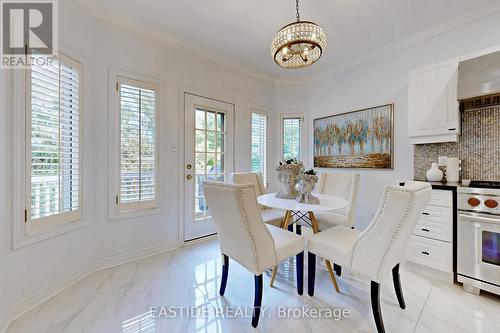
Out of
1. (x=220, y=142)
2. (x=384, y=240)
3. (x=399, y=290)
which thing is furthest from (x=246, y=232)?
(x=220, y=142)

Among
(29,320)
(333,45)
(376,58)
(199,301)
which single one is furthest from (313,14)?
(29,320)

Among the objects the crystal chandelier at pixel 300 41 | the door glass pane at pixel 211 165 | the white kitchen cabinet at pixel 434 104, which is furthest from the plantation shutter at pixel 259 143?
the white kitchen cabinet at pixel 434 104

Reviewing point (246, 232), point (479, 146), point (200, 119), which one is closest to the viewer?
point (246, 232)

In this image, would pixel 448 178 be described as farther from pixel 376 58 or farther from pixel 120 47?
pixel 120 47

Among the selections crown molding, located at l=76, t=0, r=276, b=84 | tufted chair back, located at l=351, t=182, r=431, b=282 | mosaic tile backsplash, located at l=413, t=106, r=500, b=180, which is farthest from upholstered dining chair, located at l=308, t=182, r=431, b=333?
crown molding, located at l=76, t=0, r=276, b=84

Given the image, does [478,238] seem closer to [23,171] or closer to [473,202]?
[473,202]

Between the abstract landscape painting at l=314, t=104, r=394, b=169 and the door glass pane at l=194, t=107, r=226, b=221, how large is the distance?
1.71m

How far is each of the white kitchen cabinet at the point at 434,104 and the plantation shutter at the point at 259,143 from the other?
2.19 metres

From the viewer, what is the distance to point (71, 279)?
196 centimetres

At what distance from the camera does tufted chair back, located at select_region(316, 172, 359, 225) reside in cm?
232

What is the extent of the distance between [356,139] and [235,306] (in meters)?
2.77

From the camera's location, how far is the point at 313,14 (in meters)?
2.25

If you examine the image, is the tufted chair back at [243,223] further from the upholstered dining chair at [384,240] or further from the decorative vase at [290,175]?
the decorative vase at [290,175]

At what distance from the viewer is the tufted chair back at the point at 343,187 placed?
232cm
